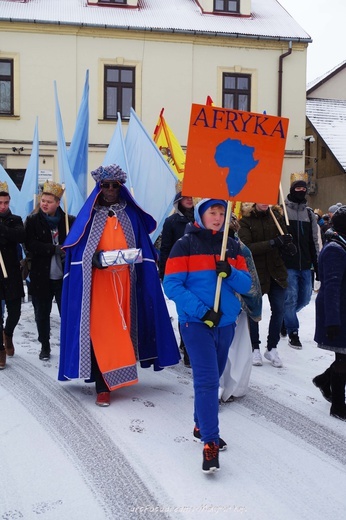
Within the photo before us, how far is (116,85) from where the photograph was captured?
1888 cm

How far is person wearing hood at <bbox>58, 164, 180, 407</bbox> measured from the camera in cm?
475

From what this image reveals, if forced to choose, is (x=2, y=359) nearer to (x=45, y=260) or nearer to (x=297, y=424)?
(x=45, y=260)

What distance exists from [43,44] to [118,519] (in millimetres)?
17363

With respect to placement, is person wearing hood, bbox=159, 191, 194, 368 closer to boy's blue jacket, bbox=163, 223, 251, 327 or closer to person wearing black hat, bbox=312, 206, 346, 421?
person wearing black hat, bbox=312, 206, 346, 421

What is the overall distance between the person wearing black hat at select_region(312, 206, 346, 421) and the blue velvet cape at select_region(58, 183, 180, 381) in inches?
51.7

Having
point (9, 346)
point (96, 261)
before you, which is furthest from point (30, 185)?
point (96, 261)

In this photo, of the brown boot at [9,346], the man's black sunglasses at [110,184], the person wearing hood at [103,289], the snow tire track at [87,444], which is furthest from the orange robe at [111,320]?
the brown boot at [9,346]

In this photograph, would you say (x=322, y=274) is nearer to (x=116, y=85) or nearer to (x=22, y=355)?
(x=22, y=355)

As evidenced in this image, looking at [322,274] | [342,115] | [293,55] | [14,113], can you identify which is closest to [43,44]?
[14,113]

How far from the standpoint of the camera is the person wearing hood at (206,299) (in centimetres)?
350

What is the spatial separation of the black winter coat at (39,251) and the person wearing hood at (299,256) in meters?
2.54

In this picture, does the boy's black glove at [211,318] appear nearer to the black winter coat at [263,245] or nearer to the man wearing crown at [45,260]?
the black winter coat at [263,245]

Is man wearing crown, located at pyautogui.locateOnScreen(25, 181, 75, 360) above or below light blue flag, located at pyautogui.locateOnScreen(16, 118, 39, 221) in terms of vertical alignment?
below

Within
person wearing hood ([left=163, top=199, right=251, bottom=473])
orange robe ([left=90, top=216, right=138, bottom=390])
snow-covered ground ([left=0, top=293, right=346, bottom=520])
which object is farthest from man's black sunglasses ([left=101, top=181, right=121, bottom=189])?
snow-covered ground ([left=0, top=293, right=346, bottom=520])
